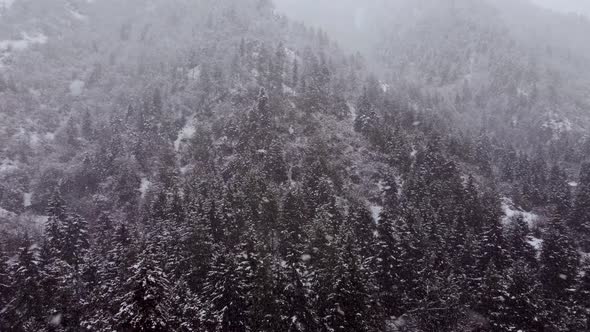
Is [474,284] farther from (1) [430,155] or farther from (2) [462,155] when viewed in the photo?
(2) [462,155]

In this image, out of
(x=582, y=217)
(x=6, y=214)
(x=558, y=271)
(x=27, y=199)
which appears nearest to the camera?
(x=558, y=271)

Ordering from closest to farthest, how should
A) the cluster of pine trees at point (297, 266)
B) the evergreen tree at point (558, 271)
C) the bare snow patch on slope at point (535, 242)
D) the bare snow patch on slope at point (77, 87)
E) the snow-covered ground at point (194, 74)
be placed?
the cluster of pine trees at point (297, 266)
the evergreen tree at point (558, 271)
the bare snow patch on slope at point (535, 242)
the snow-covered ground at point (194, 74)
the bare snow patch on slope at point (77, 87)

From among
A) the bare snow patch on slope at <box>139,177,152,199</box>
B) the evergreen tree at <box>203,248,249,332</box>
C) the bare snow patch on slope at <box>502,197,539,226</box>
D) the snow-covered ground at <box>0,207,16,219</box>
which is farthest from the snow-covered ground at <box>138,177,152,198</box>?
the bare snow patch on slope at <box>502,197,539,226</box>

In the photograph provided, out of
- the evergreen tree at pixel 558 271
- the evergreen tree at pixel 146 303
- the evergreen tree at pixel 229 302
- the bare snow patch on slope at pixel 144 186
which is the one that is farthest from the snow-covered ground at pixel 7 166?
the evergreen tree at pixel 558 271

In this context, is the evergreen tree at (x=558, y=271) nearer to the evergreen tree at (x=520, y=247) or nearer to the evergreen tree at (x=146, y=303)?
the evergreen tree at (x=520, y=247)

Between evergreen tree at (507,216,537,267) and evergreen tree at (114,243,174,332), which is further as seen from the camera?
evergreen tree at (507,216,537,267)

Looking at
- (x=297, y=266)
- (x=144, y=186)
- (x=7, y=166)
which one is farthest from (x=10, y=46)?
(x=297, y=266)

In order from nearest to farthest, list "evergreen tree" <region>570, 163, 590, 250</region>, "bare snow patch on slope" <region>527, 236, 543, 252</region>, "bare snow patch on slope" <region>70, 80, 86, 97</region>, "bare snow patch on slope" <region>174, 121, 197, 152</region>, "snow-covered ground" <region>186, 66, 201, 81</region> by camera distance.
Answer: "bare snow patch on slope" <region>527, 236, 543, 252</region> < "evergreen tree" <region>570, 163, 590, 250</region> < "bare snow patch on slope" <region>174, 121, 197, 152</region> < "snow-covered ground" <region>186, 66, 201, 81</region> < "bare snow patch on slope" <region>70, 80, 86, 97</region>

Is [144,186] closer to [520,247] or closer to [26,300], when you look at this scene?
[26,300]

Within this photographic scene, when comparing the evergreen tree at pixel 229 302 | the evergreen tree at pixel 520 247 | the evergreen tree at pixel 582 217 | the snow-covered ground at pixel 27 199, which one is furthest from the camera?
the snow-covered ground at pixel 27 199

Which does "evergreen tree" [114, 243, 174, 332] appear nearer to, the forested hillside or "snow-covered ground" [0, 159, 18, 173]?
the forested hillside
